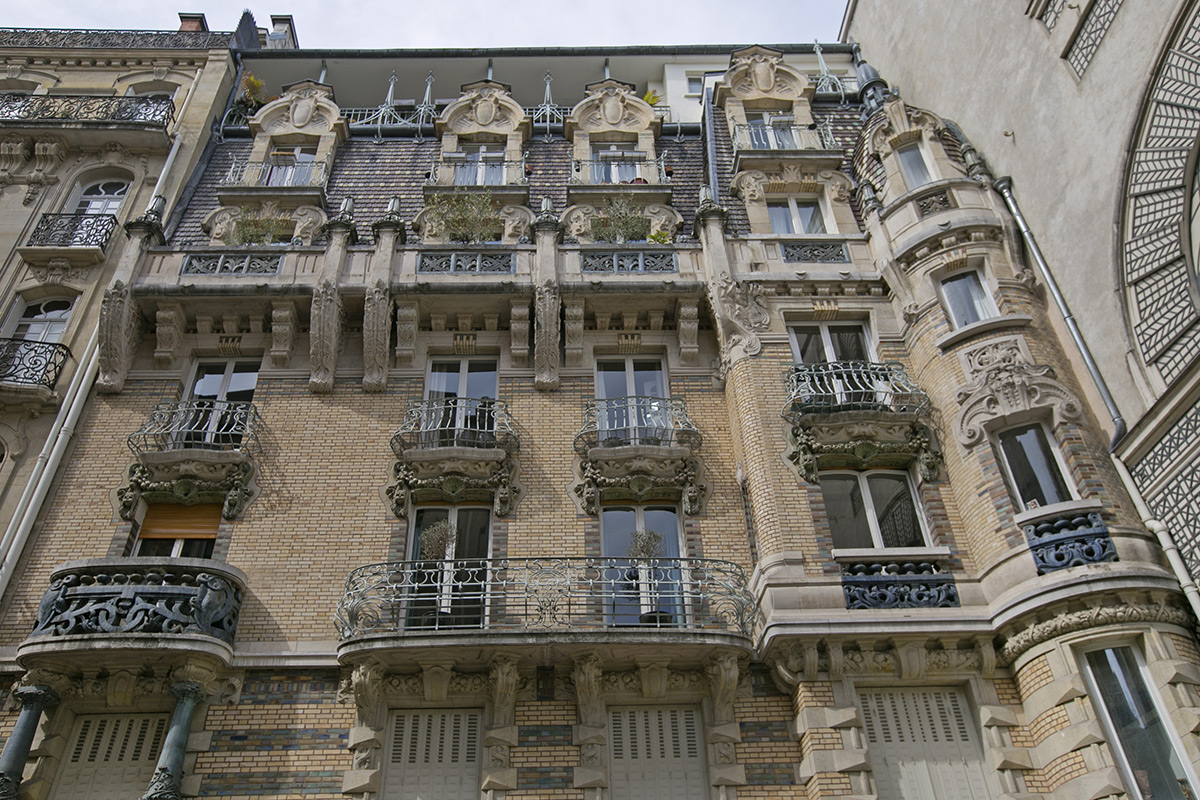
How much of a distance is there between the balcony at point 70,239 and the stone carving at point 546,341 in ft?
27.3

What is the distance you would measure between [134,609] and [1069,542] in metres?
12.0

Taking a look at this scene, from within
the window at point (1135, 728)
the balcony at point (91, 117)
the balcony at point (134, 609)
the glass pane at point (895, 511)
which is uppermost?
the balcony at point (91, 117)

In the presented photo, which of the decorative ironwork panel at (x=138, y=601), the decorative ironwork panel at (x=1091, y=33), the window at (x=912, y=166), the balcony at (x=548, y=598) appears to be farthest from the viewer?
the window at (x=912, y=166)

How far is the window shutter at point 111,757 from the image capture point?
10945mm

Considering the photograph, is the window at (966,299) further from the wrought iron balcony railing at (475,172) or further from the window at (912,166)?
the wrought iron balcony railing at (475,172)

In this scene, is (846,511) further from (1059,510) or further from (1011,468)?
(1059,510)

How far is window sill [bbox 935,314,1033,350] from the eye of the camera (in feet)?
44.7

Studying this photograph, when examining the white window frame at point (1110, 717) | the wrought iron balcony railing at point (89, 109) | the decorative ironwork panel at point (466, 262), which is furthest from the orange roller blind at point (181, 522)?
the white window frame at point (1110, 717)

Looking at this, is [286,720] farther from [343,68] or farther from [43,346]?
[343,68]

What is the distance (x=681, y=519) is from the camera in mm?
13664

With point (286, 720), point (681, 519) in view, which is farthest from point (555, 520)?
point (286, 720)

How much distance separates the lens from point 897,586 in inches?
469

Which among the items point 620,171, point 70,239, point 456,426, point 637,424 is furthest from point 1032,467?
point 70,239

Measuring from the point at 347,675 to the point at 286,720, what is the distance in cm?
90
